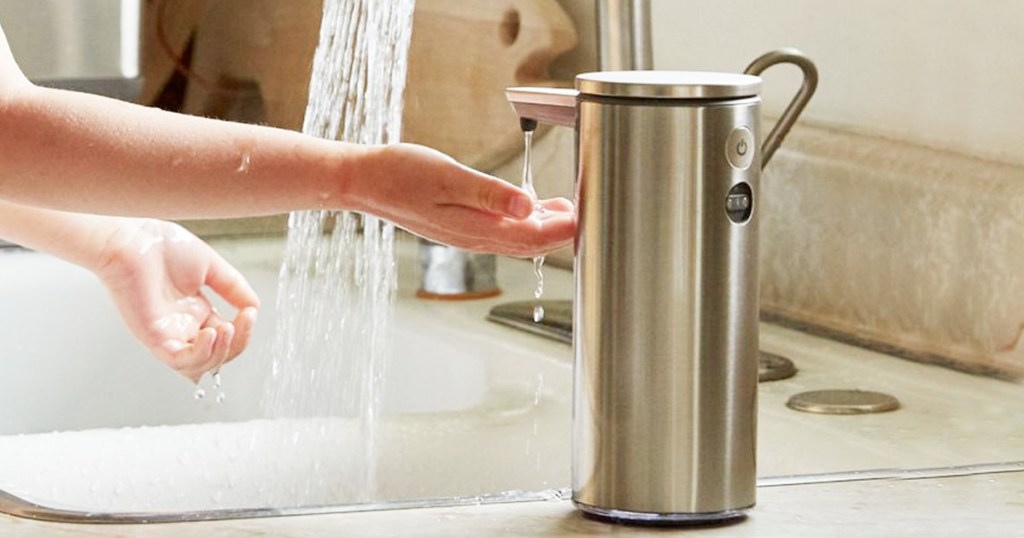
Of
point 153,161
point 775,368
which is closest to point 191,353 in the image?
point 153,161

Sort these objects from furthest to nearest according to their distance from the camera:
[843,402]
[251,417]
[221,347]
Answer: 1. [251,417]
2. [843,402]
3. [221,347]

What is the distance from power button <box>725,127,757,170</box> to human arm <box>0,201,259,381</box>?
11.0 inches

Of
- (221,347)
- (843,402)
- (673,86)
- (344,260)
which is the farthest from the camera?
(344,260)

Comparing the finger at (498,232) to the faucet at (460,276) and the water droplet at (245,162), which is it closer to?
the water droplet at (245,162)

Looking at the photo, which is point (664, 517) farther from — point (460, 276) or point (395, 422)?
point (460, 276)

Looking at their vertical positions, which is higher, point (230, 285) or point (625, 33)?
point (625, 33)

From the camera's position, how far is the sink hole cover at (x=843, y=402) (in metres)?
0.92

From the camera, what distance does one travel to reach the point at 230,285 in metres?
0.84

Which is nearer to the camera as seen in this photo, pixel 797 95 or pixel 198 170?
pixel 198 170

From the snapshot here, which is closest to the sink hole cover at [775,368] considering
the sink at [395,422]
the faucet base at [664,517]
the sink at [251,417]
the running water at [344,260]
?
the sink at [395,422]

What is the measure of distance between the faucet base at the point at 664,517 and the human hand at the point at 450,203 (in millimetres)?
99

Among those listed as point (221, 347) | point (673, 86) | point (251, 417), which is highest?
point (673, 86)

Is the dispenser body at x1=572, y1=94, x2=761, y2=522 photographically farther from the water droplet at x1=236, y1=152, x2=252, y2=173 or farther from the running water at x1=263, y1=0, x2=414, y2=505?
the running water at x1=263, y1=0, x2=414, y2=505

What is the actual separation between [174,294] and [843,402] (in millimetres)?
359
